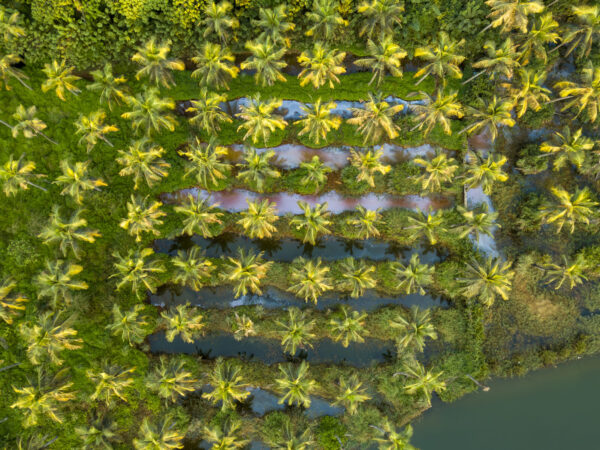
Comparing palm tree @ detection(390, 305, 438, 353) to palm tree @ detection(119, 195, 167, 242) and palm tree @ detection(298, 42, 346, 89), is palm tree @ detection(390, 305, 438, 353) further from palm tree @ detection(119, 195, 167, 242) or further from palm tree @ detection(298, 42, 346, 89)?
palm tree @ detection(119, 195, 167, 242)

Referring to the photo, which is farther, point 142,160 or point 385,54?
point 385,54

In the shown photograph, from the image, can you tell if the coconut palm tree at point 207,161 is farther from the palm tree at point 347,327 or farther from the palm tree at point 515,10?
the palm tree at point 515,10


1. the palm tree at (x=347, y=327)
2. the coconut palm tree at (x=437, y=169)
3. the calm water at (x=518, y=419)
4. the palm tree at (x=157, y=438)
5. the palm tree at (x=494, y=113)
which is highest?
the palm tree at (x=494, y=113)

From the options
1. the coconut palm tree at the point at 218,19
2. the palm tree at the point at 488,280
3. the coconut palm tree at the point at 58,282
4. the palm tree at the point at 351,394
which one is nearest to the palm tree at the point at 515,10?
the palm tree at the point at 488,280

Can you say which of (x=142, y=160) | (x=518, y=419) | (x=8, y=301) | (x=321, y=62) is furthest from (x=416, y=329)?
(x=8, y=301)

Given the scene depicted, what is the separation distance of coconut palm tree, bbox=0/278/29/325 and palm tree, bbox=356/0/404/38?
106 ft

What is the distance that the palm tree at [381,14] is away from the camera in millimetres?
26125

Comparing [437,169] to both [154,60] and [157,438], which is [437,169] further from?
[157,438]

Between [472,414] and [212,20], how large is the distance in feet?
127

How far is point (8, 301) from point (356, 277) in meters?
25.2

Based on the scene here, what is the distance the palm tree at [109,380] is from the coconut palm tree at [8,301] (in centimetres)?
703

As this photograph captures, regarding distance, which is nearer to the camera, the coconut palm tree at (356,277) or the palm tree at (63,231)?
the palm tree at (63,231)

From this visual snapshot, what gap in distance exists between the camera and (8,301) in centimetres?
2548

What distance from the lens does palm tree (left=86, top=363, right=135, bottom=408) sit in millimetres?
25631
